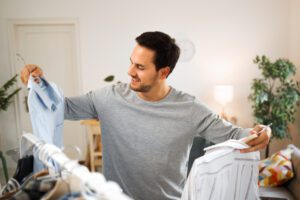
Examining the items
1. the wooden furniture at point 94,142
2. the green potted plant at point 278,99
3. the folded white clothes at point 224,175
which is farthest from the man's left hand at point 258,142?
the wooden furniture at point 94,142

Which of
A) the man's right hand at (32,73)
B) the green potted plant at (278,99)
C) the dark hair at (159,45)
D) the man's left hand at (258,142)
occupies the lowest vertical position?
the green potted plant at (278,99)

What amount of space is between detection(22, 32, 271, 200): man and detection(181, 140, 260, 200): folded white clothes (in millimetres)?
157

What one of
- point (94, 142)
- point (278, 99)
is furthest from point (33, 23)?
point (278, 99)

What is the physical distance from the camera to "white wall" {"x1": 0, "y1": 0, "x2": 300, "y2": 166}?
3.59 meters

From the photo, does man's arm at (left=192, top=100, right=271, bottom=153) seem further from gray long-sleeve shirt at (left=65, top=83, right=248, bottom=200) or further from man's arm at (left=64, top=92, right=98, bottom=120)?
man's arm at (left=64, top=92, right=98, bottom=120)

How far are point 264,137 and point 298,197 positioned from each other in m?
1.49

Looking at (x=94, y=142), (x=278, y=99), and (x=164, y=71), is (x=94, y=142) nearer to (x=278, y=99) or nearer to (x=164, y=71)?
(x=278, y=99)

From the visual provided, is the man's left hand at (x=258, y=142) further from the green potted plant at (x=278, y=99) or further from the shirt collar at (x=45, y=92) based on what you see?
the green potted plant at (x=278, y=99)

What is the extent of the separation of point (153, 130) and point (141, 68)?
0.28m

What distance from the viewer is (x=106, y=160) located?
49.6 inches

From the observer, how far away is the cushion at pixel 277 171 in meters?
2.32

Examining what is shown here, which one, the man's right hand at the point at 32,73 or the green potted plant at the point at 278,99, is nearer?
the man's right hand at the point at 32,73

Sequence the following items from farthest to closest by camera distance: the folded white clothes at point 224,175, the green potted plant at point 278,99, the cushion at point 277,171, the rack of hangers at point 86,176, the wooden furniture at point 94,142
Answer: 1. the wooden furniture at point 94,142
2. the green potted plant at point 278,99
3. the cushion at point 277,171
4. the folded white clothes at point 224,175
5. the rack of hangers at point 86,176

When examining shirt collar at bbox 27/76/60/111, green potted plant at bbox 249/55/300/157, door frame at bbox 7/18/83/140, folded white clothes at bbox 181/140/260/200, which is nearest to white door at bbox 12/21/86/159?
door frame at bbox 7/18/83/140
